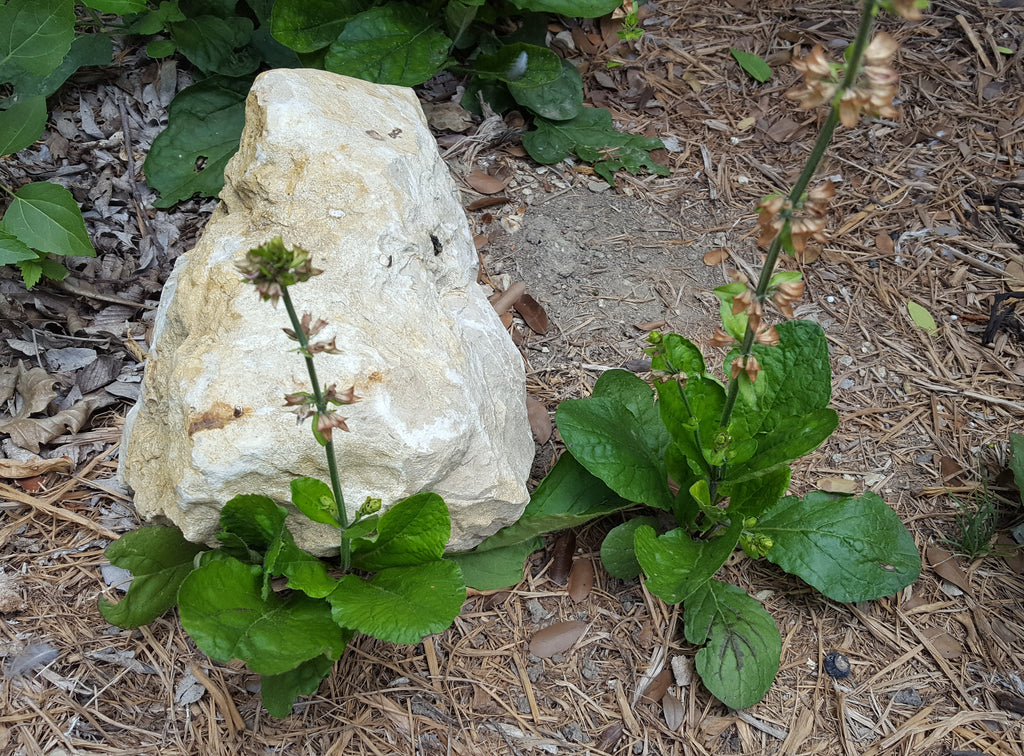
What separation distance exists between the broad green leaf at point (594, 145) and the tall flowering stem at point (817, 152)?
63.1 inches

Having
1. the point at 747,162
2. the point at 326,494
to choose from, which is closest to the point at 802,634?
the point at 326,494

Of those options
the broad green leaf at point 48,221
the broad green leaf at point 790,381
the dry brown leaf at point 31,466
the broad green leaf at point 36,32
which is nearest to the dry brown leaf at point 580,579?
the broad green leaf at point 790,381

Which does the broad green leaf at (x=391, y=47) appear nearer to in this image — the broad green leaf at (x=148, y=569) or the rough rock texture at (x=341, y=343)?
the rough rock texture at (x=341, y=343)

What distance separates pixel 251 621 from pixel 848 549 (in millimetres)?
1536

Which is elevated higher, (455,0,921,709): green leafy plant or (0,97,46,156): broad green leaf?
(0,97,46,156): broad green leaf

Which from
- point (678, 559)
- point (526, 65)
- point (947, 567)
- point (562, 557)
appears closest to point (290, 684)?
point (562, 557)

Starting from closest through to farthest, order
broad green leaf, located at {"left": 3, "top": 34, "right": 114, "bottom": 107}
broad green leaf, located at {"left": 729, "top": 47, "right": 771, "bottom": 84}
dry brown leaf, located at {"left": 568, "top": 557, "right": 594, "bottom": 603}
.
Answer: dry brown leaf, located at {"left": 568, "top": 557, "right": 594, "bottom": 603}
broad green leaf, located at {"left": 3, "top": 34, "right": 114, "bottom": 107}
broad green leaf, located at {"left": 729, "top": 47, "right": 771, "bottom": 84}

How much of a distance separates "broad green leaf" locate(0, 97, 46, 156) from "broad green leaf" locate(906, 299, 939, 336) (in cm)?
298

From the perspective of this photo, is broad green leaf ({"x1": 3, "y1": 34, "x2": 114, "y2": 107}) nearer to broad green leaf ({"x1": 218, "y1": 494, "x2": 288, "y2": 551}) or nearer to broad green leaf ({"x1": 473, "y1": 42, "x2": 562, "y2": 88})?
broad green leaf ({"x1": 473, "y1": 42, "x2": 562, "y2": 88})

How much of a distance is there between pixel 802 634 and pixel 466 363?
1185 mm

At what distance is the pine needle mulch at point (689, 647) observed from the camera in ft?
6.62

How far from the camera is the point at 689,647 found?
2.20 m

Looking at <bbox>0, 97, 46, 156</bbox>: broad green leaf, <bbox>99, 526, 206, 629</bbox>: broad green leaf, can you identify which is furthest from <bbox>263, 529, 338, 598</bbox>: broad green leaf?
<bbox>0, 97, 46, 156</bbox>: broad green leaf

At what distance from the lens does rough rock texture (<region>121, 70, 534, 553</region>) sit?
1.87m
